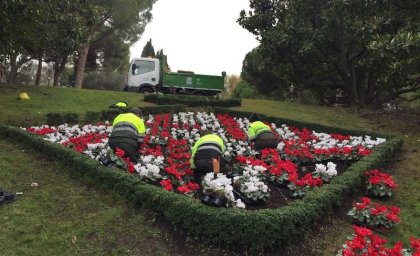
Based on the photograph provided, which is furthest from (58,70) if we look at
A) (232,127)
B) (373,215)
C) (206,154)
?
(373,215)

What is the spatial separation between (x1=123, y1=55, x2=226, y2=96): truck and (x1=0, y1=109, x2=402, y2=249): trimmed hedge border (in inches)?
700

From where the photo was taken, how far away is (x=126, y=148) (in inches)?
348

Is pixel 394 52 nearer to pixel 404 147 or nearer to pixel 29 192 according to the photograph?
pixel 404 147

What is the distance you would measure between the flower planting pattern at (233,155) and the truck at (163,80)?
9.51 meters

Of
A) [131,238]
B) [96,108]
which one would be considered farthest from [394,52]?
[96,108]

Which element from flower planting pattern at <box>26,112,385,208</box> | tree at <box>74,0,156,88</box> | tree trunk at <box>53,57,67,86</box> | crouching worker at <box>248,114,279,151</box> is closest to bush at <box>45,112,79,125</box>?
flower planting pattern at <box>26,112,385,208</box>

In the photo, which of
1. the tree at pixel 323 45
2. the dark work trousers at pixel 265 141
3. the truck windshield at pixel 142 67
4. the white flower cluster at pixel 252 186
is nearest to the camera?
the white flower cluster at pixel 252 186

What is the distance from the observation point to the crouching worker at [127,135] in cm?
881

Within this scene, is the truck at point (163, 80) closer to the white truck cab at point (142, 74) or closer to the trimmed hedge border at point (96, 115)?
the white truck cab at point (142, 74)

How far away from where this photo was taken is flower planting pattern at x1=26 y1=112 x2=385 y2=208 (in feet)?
24.4

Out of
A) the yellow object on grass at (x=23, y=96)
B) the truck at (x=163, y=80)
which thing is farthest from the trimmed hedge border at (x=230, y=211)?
the truck at (x=163, y=80)

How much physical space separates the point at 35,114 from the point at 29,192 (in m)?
8.93

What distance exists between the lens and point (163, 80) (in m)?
26.3

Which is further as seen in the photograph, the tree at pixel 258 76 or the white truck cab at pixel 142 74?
the tree at pixel 258 76
